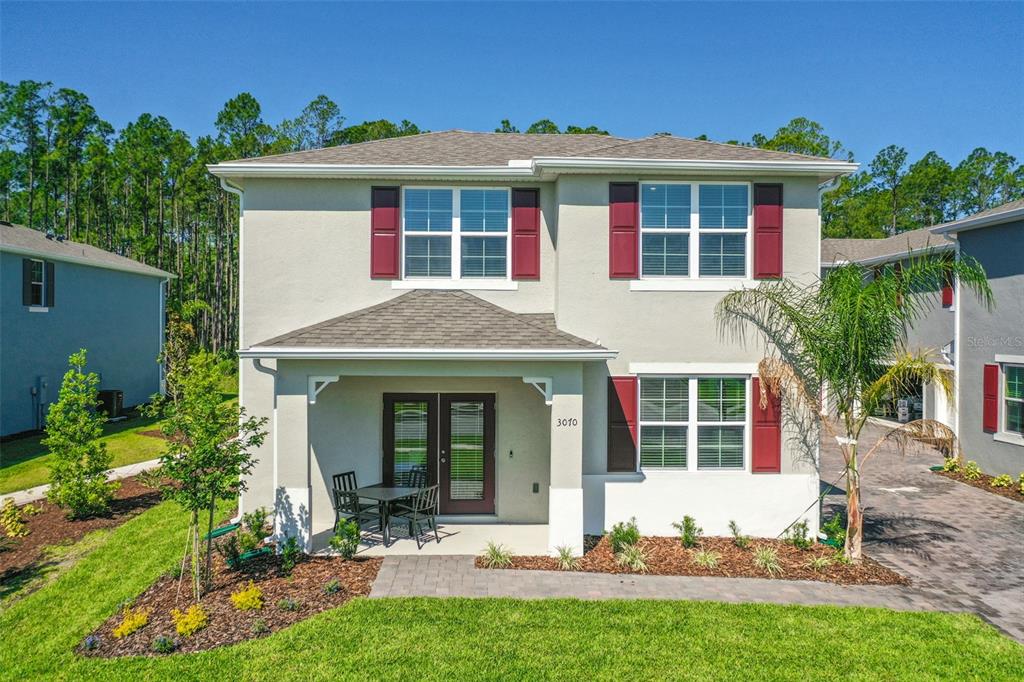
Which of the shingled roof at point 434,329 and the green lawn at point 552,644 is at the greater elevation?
the shingled roof at point 434,329

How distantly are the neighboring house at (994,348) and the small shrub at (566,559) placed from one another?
12135 mm

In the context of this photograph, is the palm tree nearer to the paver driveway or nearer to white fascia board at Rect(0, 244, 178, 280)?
the paver driveway

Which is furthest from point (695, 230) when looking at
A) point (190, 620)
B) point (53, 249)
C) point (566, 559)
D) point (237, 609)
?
point (53, 249)

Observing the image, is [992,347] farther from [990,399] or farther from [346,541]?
[346,541]

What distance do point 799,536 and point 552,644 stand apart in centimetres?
551

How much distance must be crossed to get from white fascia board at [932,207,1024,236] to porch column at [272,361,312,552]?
53.5 feet

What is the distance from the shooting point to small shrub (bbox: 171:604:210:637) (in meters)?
6.52

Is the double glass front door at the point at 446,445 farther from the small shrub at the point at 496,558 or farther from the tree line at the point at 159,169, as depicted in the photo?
the tree line at the point at 159,169

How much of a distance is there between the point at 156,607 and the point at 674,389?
8226 mm

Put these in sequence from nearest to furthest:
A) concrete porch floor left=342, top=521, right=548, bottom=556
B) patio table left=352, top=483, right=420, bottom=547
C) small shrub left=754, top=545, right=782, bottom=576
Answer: small shrub left=754, top=545, right=782, bottom=576 < concrete porch floor left=342, top=521, right=548, bottom=556 < patio table left=352, top=483, right=420, bottom=547

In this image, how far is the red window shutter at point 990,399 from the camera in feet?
46.9

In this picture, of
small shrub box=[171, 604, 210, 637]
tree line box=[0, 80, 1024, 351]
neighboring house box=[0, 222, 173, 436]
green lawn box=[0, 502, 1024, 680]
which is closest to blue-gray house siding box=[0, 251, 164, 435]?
neighboring house box=[0, 222, 173, 436]

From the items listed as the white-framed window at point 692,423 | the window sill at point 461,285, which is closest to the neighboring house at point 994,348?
the white-framed window at point 692,423

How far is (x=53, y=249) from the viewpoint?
19.6 meters
